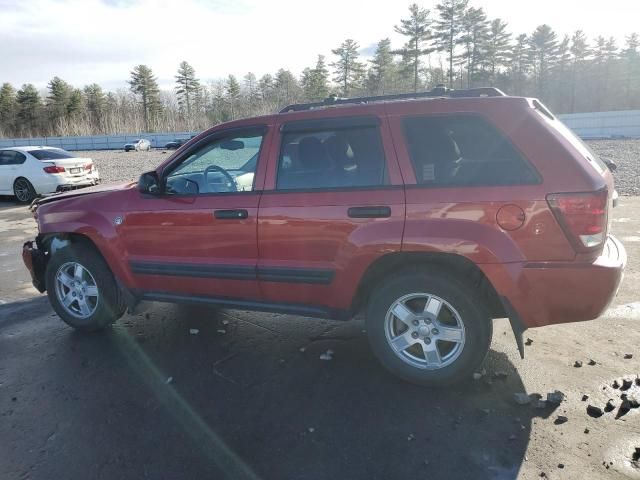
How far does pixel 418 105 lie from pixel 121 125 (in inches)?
2362

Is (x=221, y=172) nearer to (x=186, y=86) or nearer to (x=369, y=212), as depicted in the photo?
(x=369, y=212)

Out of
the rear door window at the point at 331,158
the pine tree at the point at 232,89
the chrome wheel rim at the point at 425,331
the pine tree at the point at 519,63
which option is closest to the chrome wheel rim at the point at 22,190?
the rear door window at the point at 331,158

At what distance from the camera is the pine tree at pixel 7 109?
70.9 m

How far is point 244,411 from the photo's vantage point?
10.5 feet

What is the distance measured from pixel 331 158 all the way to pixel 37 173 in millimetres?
12200

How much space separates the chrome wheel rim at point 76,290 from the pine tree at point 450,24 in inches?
2255

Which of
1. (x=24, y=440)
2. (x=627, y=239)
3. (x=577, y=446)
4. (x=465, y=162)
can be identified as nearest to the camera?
(x=577, y=446)

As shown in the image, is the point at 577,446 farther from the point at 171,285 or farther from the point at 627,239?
the point at 627,239

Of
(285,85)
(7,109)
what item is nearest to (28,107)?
(7,109)

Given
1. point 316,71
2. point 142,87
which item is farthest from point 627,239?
point 142,87

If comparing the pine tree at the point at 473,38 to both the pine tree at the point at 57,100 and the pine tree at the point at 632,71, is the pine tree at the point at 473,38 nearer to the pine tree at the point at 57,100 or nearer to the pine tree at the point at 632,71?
the pine tree at the point at 632,71

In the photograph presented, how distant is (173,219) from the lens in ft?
13.1

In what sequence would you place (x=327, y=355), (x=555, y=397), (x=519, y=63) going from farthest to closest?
(x=519, y=63)
(x=327, y=355)
(x=555, y=397)

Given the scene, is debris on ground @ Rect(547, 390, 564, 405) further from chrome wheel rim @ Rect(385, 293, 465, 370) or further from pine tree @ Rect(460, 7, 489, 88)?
pine tree @ Rect(460, 7, 489, 88)
